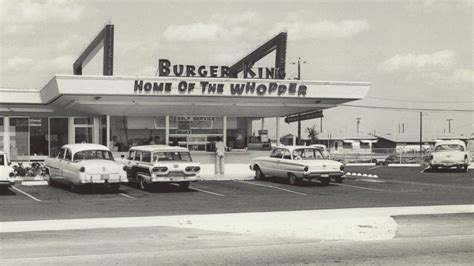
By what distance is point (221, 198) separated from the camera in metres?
17.9

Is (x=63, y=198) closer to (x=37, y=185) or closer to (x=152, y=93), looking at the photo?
(x=37, y=185)

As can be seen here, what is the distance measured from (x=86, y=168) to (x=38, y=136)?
13369mm

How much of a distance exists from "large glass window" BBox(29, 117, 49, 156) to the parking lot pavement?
9720 mm

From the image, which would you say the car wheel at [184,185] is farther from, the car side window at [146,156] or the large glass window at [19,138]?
the large glass window at [19,138]

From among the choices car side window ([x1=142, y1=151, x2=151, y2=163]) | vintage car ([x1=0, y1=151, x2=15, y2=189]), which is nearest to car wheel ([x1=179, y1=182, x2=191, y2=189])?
car side window ([x1=142, y1=151, x2=151, y2=163])

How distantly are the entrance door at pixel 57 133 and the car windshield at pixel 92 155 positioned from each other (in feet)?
38.5

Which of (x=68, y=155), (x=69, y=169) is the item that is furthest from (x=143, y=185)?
(x=68, y=155)

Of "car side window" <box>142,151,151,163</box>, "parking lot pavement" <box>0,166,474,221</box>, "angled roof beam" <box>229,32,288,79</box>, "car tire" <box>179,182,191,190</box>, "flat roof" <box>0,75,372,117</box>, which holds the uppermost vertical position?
"angled roof beam" <box>229,32,288,79</box>

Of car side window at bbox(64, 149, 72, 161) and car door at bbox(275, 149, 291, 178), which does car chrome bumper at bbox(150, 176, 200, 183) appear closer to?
car side window at bbox(64, 149, 72, 161)

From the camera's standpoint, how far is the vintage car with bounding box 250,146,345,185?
21.5 m

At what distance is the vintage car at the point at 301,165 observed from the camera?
70.5 ft

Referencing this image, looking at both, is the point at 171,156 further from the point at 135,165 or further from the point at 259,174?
the point at 259,174

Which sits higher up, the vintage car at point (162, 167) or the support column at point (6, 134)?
the support column at point (6, 134)

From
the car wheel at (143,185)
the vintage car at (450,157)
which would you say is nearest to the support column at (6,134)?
the car wheel at (143,185)
